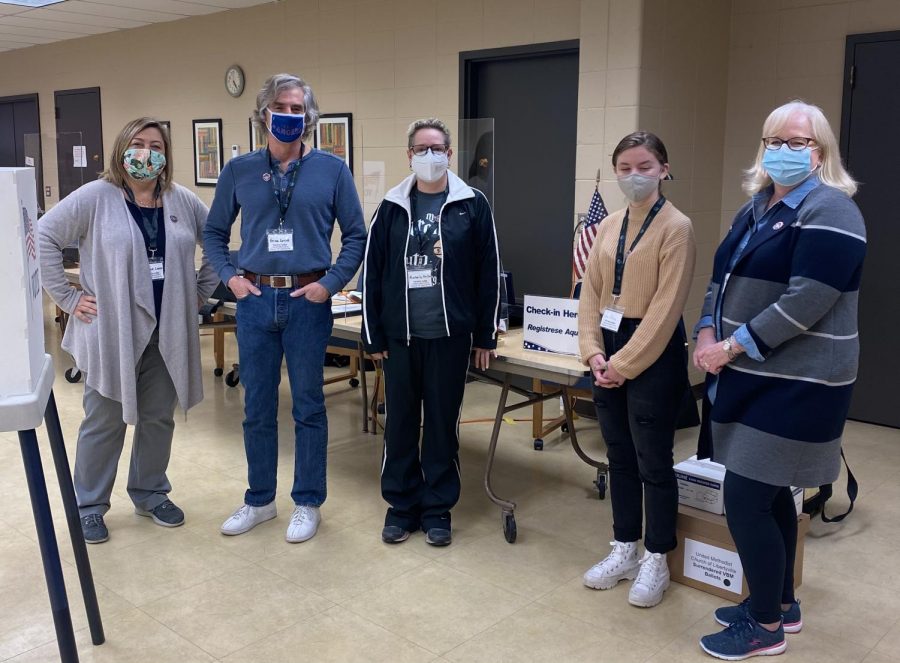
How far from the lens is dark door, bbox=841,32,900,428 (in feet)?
14.5

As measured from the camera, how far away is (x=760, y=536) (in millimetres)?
2287

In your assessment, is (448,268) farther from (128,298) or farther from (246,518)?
(246,518)

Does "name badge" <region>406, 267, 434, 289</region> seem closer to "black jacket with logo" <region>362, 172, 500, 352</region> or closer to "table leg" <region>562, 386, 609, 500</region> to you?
"black jacket with logo" <region>362, 172, 500, 352</region>

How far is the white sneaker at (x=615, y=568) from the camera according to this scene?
2.81 m

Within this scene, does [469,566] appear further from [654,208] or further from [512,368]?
[654,208]

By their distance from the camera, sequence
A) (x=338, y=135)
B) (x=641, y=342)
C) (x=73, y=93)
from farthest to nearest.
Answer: (x=73, y=93) → (x=338, y=135) → (x=641, y=342)

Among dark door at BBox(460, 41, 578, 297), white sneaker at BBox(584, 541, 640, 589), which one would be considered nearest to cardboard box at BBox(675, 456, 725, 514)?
white sneaker at BBox(584, 541, 640, 589)

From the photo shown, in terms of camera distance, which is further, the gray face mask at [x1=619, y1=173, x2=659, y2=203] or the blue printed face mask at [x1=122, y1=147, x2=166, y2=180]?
the blue printed face mask at [x1=122, y1=147, x2=166, y2=180]

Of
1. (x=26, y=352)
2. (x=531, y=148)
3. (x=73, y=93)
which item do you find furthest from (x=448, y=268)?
(x=73, y=93)

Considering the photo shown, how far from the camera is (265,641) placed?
8.14 feet

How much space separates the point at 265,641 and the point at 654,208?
172 centimetres

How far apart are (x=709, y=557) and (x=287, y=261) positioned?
1721 millimetres

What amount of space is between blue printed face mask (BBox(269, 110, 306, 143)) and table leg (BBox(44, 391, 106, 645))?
47.7 inches

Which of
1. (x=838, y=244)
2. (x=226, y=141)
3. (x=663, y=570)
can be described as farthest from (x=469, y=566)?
(x=226, y=141)
